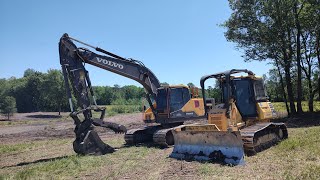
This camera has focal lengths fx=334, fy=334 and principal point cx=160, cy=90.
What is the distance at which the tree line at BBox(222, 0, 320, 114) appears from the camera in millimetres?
22438

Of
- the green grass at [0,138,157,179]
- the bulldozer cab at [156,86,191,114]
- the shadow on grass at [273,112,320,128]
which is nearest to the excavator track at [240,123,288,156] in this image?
the green grass at [0,138,157,179]

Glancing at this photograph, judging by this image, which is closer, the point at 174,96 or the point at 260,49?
the point at 174,96

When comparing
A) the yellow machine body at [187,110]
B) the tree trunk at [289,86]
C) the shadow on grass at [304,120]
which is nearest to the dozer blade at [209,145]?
the yellow machine body at [187,110]

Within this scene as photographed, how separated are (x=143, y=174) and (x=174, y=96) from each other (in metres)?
6.23

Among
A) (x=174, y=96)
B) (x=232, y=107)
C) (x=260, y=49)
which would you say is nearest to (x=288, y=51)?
(x=260, y=49)

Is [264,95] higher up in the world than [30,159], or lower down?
higher up

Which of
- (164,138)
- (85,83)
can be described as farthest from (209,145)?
(85,83)

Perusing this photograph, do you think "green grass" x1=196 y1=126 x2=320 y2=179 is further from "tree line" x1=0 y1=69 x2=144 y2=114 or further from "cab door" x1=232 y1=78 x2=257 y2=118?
"tree line" x1=0 y1=69 x2=144 y2=114

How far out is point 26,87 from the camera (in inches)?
2953

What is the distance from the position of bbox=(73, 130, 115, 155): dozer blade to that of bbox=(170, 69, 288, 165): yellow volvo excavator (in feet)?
9.85

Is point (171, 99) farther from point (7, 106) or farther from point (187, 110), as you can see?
point (7, 106)

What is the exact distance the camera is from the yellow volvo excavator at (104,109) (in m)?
12.5

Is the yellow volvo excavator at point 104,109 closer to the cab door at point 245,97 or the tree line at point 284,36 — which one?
the cab door at point 245,97

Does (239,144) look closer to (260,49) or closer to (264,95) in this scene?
(264,95)
